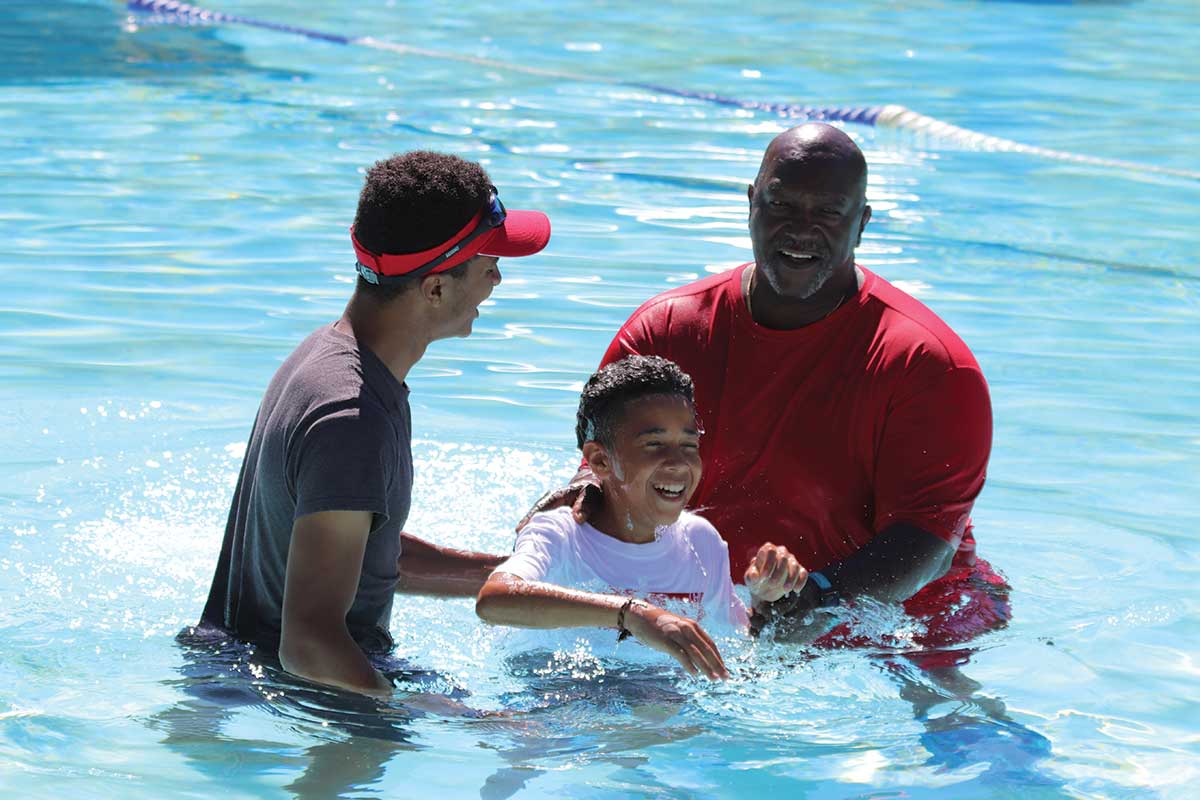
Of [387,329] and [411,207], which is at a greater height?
[411,207]

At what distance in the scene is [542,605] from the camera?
3834 millimetres

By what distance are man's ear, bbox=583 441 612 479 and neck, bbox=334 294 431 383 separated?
629mm

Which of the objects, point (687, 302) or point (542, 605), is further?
point (687, 302)

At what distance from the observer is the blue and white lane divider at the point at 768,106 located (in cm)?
1203

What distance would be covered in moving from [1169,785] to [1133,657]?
856 millimetres

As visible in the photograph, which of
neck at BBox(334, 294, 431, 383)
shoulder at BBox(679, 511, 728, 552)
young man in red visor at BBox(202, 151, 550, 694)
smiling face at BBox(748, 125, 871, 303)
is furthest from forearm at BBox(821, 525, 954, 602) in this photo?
neck at BBox(334, 294, 431, 383)

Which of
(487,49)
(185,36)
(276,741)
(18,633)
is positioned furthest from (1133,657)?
(185,36)

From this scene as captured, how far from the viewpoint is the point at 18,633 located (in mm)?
4605

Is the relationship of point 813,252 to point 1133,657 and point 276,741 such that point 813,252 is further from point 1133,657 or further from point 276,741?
point 276,741

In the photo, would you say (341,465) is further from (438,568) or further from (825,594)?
(825,594)

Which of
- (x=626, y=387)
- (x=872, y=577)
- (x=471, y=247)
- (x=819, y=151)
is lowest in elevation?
(x=872, y=577)

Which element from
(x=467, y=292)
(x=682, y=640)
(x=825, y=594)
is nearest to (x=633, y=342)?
(x=825, y=594)

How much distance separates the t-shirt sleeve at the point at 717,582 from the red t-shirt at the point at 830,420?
29 centimetres

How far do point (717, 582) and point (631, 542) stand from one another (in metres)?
0.25
